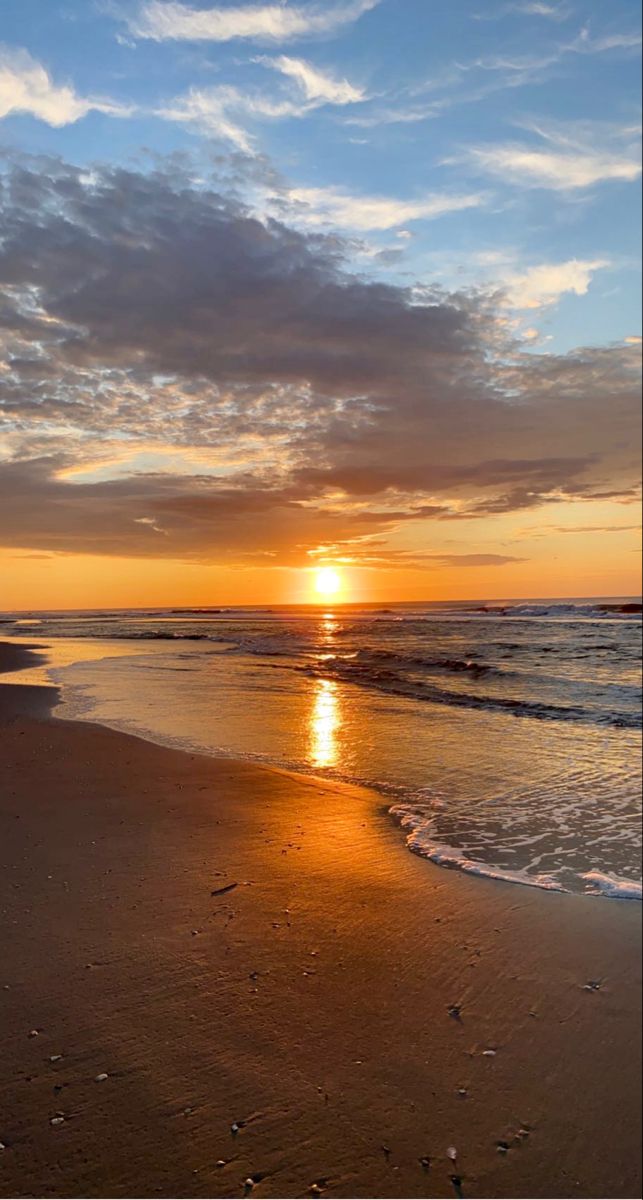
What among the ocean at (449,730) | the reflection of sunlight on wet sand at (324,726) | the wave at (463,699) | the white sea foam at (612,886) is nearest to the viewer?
the white sea foam at (612,886)

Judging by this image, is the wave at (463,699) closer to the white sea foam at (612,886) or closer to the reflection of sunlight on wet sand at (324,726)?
the reflection of sunlight on wet sand at (324,726)

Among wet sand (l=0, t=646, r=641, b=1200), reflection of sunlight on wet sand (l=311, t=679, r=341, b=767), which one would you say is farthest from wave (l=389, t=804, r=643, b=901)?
reflection of sunlight on wet sand (l=311, t=679, r=341, b=767)

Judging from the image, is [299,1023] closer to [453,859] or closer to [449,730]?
[453,859]

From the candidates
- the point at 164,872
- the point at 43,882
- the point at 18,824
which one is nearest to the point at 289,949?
the point at 164,872

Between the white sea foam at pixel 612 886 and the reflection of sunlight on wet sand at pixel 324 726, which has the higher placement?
the reflection of sunlight on wet sand at pixel 324 726

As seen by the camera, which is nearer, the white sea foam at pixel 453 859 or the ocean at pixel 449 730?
the white sea foam at pixel 453 859

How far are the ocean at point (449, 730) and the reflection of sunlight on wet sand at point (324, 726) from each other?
47 millimetres

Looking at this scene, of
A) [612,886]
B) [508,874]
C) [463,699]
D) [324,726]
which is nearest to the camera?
[612,886]

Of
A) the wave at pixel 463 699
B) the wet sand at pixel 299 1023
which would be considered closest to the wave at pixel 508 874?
the wet sand at pixel 299 1023

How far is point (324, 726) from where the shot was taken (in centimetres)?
1226

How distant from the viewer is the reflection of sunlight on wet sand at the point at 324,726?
9721 millimetres

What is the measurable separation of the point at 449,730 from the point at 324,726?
2303mm

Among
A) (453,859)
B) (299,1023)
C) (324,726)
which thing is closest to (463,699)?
(324,726)

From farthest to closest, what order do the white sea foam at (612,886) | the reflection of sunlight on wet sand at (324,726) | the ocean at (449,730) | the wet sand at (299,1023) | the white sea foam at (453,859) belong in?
the reflection of sunlight on wet sand at (324,726)
the ocean at (449,730)
the white sea foam at (453,859)
the white sea foam at (612,886)
the wet sand at (299,1023)
